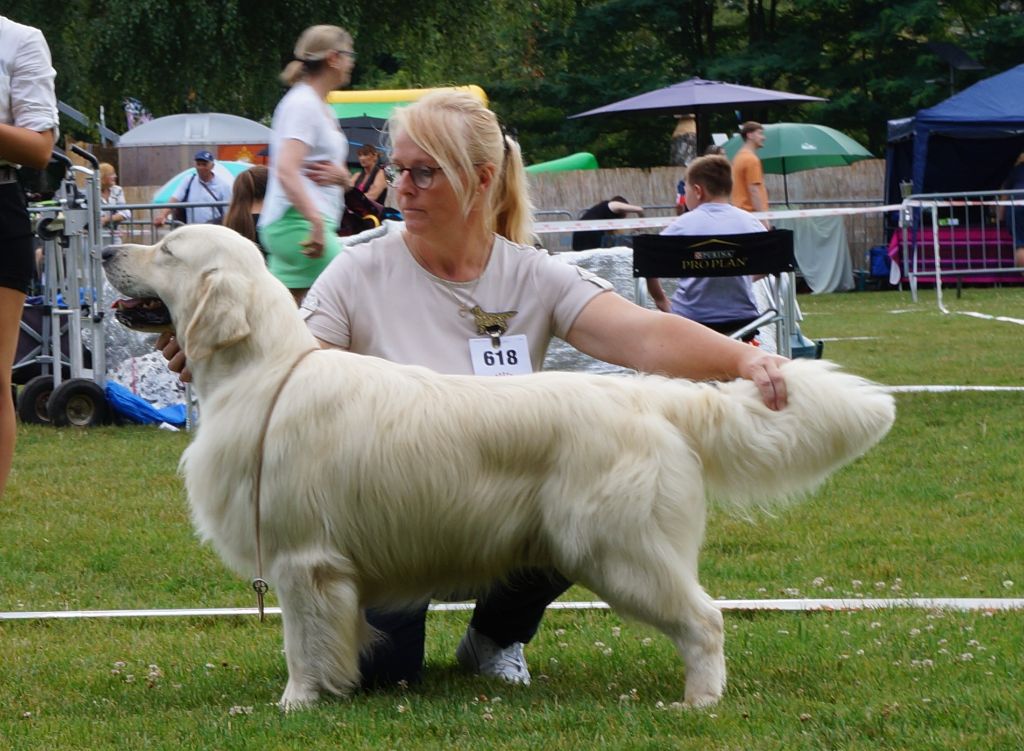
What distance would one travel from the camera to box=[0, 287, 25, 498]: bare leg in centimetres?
455

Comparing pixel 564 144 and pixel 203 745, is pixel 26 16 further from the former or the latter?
pixel 203 745

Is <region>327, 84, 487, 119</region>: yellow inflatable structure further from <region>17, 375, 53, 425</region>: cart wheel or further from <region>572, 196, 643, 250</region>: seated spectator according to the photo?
<region>17, 375, 53, 425</region>: cart wheel

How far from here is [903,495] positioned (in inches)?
241

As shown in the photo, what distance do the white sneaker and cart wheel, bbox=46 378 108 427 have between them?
5653mm

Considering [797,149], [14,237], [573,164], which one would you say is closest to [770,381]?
[14,237]

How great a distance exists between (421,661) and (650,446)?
977mm

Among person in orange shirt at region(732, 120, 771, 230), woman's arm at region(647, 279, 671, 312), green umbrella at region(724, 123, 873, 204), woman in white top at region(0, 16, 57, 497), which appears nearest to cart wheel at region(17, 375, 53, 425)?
woman's arm at region(647, 279, 671, 312)

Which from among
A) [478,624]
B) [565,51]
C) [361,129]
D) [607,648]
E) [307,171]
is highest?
[565,51]

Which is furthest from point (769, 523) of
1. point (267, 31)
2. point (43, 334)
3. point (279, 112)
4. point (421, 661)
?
point (267, 31)

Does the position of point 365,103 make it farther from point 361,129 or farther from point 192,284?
point 192,284

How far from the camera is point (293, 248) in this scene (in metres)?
6.71

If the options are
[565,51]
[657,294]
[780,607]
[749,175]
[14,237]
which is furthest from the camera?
[565,51]

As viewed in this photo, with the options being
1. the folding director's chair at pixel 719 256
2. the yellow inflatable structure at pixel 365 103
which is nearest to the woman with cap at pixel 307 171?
the folding director's chair at pixel 719 256

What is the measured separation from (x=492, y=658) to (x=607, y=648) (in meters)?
0.36
